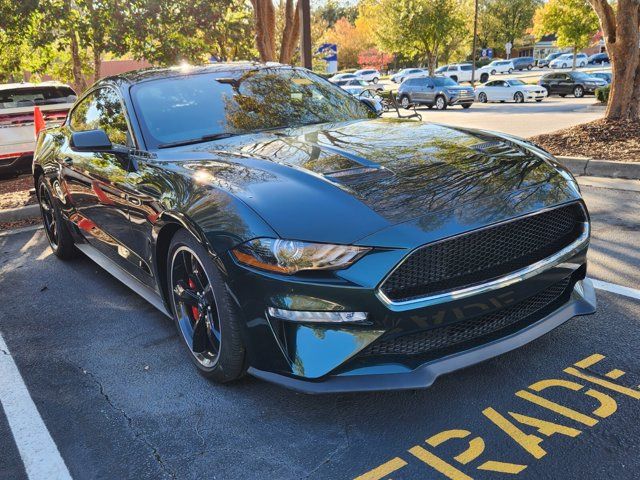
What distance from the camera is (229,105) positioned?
13.0 feet

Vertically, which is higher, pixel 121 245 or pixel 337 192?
pixel 337 192

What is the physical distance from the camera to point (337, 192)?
2.65 metres


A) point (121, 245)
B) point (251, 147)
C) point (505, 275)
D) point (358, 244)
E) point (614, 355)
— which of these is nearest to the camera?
point (358, 244)

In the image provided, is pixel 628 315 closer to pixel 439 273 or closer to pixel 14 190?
pixel 439 273

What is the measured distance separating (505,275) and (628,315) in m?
1.46

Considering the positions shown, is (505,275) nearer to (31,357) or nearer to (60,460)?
(60,460)

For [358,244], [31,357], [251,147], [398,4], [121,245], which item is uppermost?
[398,4]

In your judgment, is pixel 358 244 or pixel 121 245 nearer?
pixel 358 244

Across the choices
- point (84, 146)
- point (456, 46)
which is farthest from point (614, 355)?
point (456, 46)

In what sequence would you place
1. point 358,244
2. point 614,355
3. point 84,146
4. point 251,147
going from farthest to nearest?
point 84,146 → point 251,147 → point 614,355 → point 358,244

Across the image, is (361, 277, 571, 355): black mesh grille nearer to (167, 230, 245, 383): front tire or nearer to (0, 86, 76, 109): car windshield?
(167, 230, 245, 383): front tire

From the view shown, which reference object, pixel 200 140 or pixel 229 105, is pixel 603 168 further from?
pixel 200 140

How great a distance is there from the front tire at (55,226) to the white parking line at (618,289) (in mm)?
4442

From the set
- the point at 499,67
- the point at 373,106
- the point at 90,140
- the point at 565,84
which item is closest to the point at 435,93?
the point at 565,84
